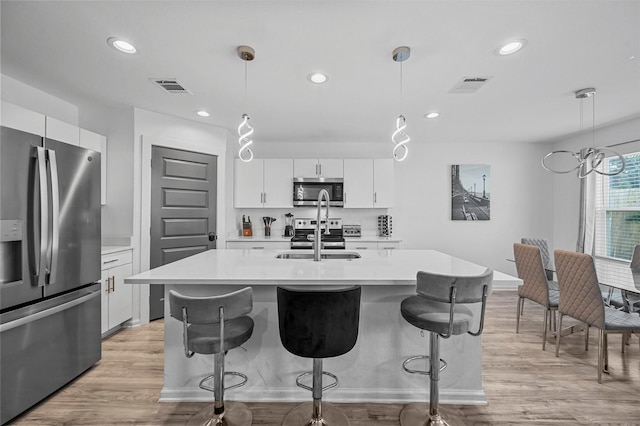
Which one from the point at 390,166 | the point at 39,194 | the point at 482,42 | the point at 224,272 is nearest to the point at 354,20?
the point at 482,42

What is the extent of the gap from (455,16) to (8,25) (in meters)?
2.84

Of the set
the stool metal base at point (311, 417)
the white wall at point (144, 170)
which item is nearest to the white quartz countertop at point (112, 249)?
the white wall at point (144, 170)

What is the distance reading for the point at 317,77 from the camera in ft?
8.57

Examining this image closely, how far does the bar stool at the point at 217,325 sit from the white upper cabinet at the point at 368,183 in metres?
3.27

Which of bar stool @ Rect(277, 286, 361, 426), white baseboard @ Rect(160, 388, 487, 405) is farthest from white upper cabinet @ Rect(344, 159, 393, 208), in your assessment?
bar stool @ Rect(277, 286, 361, 426)

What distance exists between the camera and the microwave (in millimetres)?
4719

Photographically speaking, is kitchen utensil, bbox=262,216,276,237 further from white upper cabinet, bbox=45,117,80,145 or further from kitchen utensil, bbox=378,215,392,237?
white upper cabinet, bbox=45,117,80,145

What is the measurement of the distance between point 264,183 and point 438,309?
357 centimetres

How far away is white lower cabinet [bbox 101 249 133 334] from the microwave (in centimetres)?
238

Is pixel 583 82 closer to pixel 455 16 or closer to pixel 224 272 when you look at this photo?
pixel 455 16

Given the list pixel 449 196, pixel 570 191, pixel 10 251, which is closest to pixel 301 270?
pixel 10 251

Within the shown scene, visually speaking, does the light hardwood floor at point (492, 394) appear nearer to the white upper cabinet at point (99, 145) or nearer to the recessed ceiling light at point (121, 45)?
the white upper cabinet at point (99, 145)

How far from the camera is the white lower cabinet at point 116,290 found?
117 inches

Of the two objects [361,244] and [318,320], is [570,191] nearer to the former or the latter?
[361,244]
